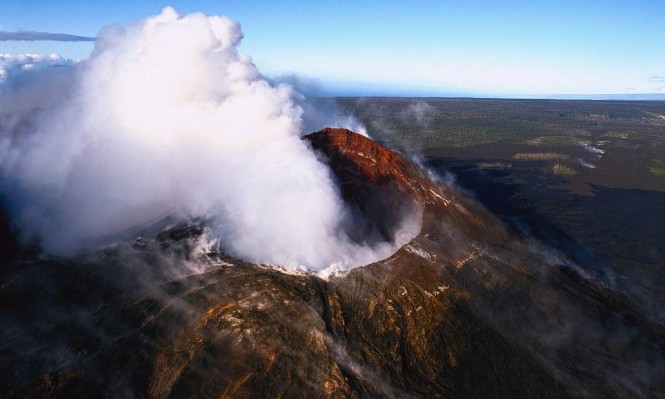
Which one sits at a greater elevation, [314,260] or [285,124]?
[285,124]

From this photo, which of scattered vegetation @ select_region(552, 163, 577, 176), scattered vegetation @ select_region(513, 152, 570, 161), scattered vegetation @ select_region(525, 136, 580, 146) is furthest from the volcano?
scattered vegetation @ select_region(525, 136, 580, 146)

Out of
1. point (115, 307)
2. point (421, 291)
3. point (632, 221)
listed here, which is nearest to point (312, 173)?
point (421, 291)

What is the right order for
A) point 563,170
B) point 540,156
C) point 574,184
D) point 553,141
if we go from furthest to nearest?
point 553,141 → point 540,156 → point 563,170 → point 574,184

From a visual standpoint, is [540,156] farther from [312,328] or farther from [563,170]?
[312,328]

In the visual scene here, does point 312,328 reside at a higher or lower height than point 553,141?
higher

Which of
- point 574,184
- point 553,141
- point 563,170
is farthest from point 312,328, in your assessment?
point 553,141

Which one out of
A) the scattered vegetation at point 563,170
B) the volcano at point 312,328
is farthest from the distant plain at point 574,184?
the volcano at point 312,328

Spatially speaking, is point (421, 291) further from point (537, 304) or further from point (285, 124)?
point (285, 124)
